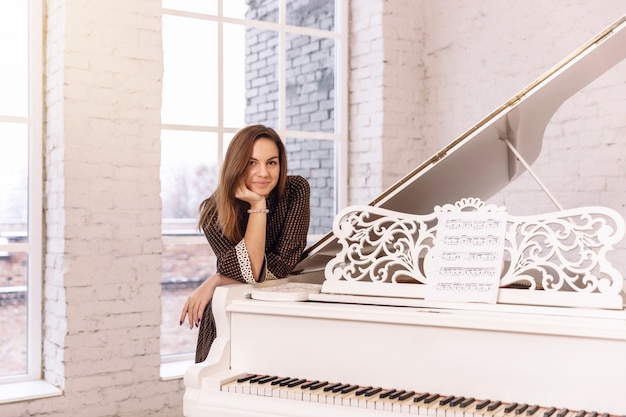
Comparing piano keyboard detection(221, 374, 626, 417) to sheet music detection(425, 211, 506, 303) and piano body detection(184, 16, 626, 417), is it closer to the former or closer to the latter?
piano body detection(184, 16, 626, 417)

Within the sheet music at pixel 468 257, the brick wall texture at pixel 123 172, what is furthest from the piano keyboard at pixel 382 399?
the brick wall texture at pixel 123 172

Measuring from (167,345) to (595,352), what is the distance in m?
2.74

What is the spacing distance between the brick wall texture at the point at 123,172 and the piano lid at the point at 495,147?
1.04 metres

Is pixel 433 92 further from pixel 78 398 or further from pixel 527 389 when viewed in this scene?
pixel 527 389

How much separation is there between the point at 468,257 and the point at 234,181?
3.17 ft

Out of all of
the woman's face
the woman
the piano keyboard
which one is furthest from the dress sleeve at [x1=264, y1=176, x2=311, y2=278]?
the piano keyboard

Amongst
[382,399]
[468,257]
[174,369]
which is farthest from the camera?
[174,369]

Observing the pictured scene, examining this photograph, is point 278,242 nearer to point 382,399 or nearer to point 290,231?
point 290,231

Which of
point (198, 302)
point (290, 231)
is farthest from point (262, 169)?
point (198, 302)

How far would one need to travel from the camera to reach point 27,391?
3678mm

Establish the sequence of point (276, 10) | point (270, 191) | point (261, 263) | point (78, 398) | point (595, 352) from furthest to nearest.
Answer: point (276, 10) < point (78, 398) < point (270, 191) < point (261, 263) < point (595, 352)

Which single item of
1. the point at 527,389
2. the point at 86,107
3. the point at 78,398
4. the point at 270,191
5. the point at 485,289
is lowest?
the point at 78,398

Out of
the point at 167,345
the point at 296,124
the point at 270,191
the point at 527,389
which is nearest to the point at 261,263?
the point at 270,191

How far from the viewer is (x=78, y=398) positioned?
12.2 feet
